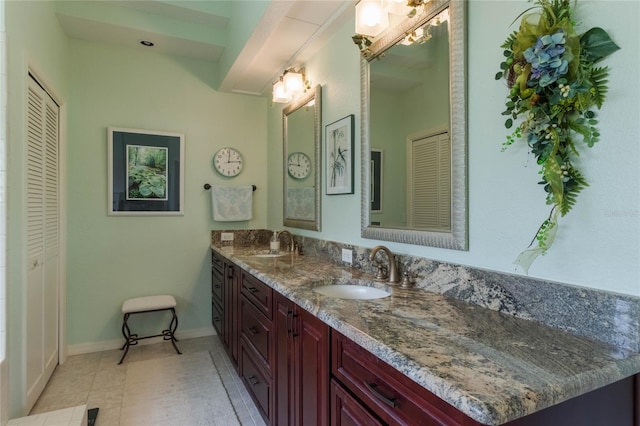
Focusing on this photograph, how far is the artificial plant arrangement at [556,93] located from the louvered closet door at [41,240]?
8.26ft

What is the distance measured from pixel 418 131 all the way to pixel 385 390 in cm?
112

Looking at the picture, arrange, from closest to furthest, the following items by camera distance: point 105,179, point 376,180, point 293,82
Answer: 1. point 376,180
2. point 293,82
3. point 105,179

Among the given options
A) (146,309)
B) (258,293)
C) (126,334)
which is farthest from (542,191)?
(126,334)

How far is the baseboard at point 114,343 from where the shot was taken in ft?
9.77

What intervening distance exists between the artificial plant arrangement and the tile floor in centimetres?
191

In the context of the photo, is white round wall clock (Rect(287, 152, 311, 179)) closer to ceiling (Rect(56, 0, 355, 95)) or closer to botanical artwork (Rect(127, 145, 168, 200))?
ceiling (Rect(56, 0, 355, 95))

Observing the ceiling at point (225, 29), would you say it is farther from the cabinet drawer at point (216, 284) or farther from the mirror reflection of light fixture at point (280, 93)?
the cabinet drawer at point (216, 284)

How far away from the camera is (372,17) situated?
5.42 ft

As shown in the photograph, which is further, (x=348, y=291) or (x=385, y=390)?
(x=348, y=291)

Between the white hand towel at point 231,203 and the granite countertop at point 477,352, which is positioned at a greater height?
the white hand towel at point 231,203

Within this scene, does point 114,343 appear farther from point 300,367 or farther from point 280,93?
point 280,93

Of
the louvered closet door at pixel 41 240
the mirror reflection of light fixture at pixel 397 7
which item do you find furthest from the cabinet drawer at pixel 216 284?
the mirror reflection of light fixture at pixel 397 7

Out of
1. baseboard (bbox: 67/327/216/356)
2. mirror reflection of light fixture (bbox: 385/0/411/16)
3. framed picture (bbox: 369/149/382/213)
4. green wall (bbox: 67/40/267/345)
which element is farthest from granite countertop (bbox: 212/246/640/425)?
baseboard (bbox: 67/327/216/356)

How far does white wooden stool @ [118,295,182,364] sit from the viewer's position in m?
2.88
